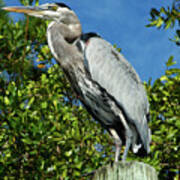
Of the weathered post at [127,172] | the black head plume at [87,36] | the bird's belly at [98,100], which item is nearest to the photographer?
the weathered post at [127,172]

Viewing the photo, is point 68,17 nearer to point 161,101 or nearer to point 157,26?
point 157,26

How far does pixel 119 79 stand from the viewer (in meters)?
4.12

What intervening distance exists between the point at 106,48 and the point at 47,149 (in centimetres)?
182

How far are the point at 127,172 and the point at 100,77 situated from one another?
1.36 metres

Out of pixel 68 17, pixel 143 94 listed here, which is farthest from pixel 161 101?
pixel 68 17

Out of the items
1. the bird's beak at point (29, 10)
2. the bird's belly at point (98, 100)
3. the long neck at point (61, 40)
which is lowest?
the bird's belly at point (98, 100)

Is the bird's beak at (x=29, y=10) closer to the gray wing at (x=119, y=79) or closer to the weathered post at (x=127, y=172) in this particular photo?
the gray wing at (x=119, y=79)

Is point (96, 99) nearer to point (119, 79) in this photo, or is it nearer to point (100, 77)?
point (100, 77)

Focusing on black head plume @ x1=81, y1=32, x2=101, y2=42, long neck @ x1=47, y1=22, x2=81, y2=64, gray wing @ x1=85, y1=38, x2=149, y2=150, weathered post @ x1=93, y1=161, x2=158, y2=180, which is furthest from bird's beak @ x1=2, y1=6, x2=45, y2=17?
weathered post @ x1=93, y1=161, x2=158, y2=180

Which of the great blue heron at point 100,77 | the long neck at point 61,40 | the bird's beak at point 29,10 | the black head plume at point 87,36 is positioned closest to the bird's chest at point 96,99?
the great blue heron at point 100,77

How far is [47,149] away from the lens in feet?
16.5

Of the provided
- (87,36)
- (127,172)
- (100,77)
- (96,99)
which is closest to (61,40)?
(87,36)

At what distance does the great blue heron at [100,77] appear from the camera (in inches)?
Answer: 144

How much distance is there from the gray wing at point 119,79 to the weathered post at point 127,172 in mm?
1092
